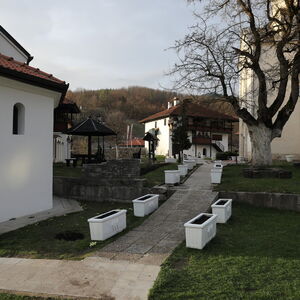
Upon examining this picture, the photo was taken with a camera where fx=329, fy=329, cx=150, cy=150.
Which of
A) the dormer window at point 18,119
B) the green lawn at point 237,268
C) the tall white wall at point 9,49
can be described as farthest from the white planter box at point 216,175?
the tall white wall at point 9,49

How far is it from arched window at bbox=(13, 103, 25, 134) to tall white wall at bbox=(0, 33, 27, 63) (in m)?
5.60

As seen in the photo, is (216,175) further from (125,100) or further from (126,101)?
(125,100)

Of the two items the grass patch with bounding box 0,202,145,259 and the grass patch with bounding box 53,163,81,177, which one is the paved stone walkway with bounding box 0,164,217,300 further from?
the grass patch with bounding box 53,163,81,177

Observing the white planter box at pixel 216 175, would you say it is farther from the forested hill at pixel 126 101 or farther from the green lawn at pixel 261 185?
the forested hill at pixel 126 101

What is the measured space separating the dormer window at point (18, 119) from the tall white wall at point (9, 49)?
5.60m

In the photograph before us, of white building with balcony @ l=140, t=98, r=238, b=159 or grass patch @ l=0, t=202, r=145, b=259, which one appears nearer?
grass patch @ l=0, t=202, r=145, b=259

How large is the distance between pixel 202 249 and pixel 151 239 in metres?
1.32

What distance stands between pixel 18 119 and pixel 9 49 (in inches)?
256

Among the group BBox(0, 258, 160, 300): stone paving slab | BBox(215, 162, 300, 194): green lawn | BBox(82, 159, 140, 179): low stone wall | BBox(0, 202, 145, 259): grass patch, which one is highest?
BBox(82, 159, 140, 179): low stone wall

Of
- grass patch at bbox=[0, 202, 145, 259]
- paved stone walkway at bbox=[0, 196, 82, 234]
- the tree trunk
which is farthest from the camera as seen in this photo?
the tree trunk

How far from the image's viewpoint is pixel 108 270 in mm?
5250

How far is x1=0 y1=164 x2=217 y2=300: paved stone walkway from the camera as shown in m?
4.50

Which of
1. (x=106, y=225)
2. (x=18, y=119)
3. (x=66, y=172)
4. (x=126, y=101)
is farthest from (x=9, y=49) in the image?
(x=126, y=101)

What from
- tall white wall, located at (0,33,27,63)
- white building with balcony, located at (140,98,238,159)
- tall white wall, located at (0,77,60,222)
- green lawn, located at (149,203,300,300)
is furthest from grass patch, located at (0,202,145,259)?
white building with balcony, located at (140,98,238,159)
